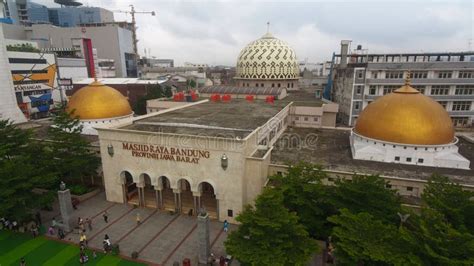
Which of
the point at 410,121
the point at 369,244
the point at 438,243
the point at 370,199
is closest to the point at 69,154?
the point at 370,199

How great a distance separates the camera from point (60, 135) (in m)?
32.4

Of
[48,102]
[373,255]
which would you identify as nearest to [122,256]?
[373,255]

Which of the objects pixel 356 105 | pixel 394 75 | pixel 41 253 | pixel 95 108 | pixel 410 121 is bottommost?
pixel 41 253

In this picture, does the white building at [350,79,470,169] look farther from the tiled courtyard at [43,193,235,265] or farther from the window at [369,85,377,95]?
the window at [369,85,377,95]

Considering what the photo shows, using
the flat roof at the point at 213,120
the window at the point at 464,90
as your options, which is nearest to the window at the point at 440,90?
the window at the point at 464,90

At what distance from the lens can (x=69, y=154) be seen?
33.1 meters

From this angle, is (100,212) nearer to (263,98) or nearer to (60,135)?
(60,135)

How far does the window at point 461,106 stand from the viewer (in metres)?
50.5

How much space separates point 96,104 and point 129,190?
17.0m

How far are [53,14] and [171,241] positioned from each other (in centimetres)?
22791

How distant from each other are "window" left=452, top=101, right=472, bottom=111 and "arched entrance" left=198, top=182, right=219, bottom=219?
46.6m

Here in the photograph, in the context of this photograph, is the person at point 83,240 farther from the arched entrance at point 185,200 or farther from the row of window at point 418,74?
the row of window at point 418,74

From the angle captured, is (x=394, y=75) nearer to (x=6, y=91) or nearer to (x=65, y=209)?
(x=65, y=209)

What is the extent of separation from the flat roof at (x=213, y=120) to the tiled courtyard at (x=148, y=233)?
9013 millimetres
